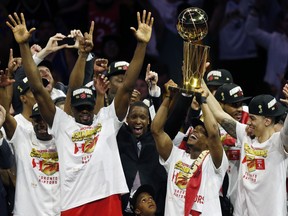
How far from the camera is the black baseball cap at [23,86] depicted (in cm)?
1105

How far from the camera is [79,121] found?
1054cm

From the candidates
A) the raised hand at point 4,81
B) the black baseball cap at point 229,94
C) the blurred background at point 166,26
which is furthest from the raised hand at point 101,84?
the blurred background at point 166,26

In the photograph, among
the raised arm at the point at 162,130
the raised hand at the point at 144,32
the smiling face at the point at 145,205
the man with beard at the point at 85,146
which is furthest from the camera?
the smiling face at the point at 145,205

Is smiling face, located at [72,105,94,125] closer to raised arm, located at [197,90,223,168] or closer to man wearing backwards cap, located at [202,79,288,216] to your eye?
raised arm, located at [197,90,223,168]

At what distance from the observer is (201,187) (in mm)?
10508

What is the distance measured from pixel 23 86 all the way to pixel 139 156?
118 cm

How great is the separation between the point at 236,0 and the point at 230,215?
4206mm

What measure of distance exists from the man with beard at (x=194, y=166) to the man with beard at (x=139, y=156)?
0.52m

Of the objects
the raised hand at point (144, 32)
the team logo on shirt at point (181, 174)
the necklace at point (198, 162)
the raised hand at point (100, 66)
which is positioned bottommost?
the team logo on shirt at point (181, 174)

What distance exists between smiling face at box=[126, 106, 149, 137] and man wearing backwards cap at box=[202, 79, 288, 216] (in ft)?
2.87

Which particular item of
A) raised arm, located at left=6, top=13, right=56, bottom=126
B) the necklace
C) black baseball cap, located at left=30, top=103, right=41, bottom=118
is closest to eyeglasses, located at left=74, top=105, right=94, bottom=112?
raised arm, located at left=6, top=13, right=56, bottom=126

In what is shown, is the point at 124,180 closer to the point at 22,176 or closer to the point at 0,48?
the point at 22,176

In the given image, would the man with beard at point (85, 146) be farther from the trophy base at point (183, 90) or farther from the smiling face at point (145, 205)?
the smiling face at point (145, 205)

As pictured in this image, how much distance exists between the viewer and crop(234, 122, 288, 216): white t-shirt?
1055cm
